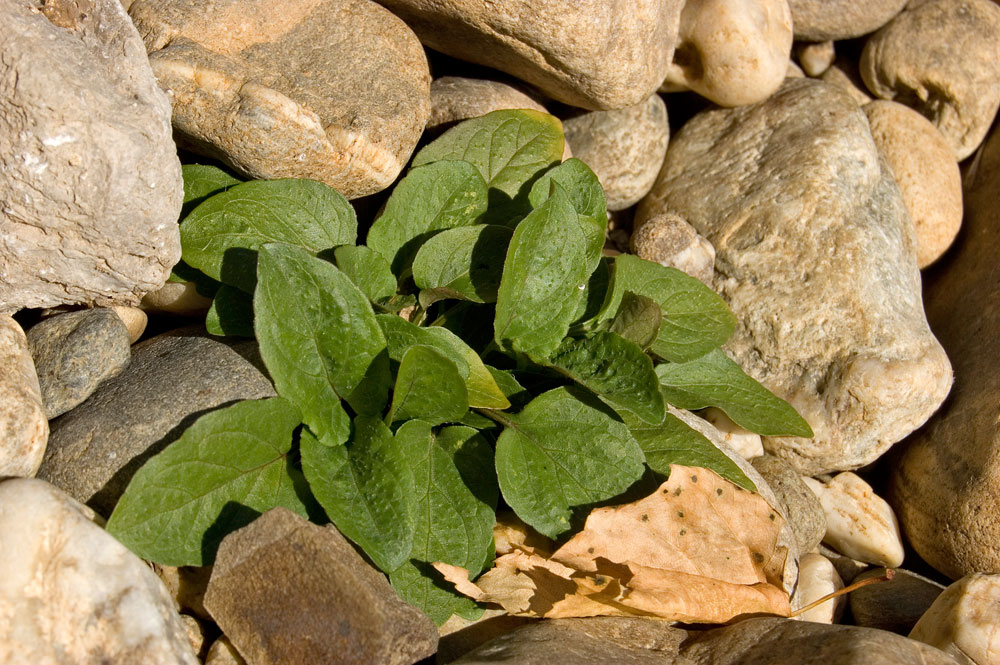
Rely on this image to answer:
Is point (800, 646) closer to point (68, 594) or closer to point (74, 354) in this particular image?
point (68, 594)

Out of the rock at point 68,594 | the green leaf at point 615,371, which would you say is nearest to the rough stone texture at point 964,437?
the green leaf at point 615,371

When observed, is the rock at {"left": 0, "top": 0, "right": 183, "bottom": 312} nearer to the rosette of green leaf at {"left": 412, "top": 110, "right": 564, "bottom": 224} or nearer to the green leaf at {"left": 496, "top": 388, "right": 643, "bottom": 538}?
the rosette of green leaf at {"left": 412, "top": 110, "right": 564, "bottom": 224}

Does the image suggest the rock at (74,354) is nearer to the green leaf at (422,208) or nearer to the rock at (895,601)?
the green leaf at (422,208)

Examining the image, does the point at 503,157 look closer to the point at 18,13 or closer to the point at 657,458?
the point at 657,458

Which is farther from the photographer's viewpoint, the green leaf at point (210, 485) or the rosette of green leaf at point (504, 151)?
the rosette of green leaf at point (504, 151)

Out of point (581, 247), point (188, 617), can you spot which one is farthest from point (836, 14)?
point (188, 617)

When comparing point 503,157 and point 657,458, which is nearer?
point 657,458
